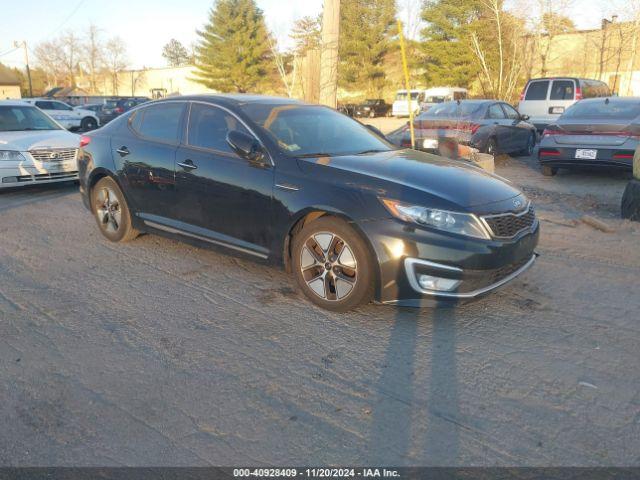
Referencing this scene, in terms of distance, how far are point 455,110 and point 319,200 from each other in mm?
8438

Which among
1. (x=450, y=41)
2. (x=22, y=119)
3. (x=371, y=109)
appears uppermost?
(x=450, y=41)

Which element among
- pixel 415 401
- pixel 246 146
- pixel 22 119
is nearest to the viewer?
pixel 415 401

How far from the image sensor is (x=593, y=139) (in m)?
Result: 8.88

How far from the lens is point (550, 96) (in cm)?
1577

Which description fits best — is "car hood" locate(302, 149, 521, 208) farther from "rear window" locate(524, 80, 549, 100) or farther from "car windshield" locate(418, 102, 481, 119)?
"rear window" locate(524, 80, 549, 100)

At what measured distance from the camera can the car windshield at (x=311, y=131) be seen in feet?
14.7

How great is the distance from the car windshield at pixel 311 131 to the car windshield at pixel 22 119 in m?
6.67

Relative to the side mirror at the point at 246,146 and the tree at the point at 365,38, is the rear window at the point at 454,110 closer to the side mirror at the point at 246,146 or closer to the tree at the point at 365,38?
the side mirror at the point at 246,146

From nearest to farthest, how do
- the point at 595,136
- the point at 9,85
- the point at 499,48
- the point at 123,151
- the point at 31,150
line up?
1. the point at 123,151
2. the point at 31,150
3. the point at 595,136
4. the point at 499,48
5. the point at 9,85

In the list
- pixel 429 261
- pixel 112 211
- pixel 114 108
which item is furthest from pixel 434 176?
pixel 114 108

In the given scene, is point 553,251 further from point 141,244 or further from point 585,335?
point 141,244

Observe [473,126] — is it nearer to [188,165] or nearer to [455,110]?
[455,110]

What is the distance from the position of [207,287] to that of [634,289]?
368cm

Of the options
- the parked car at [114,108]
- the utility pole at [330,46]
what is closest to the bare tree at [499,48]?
the parked car at [114,108]
